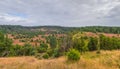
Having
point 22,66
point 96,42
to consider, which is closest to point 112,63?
point 22,66

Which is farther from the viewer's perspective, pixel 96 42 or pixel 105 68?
pixel 96 42

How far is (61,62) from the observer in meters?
8.54

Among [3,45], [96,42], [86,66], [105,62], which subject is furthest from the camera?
[3,45]

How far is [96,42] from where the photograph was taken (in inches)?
1219

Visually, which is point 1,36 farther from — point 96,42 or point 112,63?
point 112,63

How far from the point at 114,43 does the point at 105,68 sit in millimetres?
23773

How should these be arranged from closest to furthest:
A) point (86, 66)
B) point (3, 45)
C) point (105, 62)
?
point (86, 66) → point (105, 62) → point (3, 45)

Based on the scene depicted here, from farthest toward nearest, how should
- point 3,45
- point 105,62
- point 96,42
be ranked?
point 3,45 → point 96,42 → point 105,62

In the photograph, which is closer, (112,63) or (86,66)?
(86,66)

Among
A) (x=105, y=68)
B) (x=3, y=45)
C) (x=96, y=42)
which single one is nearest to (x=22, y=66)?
(x=105, y=68)

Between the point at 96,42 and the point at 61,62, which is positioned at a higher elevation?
the point at 61,62

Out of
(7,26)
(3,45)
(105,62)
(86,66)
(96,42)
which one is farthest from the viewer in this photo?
(7,26)

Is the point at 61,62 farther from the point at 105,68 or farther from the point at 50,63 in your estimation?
the point at 105,68

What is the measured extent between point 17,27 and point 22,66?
190827 mm
